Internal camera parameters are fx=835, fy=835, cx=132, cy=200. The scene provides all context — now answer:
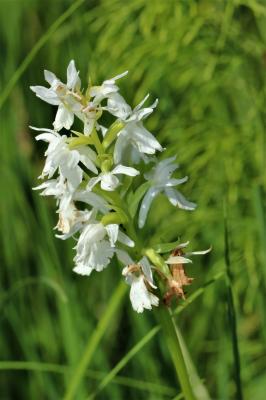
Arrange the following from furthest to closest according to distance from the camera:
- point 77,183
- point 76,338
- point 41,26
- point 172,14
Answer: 1. point 41,26
2. point 172,14
3. point 76,338
4. point 77,183

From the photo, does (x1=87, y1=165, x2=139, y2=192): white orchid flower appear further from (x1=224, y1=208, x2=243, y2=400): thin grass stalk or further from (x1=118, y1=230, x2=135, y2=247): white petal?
(x1=224, y1=208, x2=243, y2=400): thin grass stalk

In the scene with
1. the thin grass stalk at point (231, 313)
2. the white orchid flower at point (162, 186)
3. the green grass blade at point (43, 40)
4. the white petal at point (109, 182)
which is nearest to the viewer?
the white petal at point (109, 182)

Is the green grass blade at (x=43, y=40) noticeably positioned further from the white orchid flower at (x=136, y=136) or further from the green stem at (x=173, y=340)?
the green stem at (x=173, y=340)

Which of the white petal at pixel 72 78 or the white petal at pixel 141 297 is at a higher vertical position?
the white petal at pixel 72 78

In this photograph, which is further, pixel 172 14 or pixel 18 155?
pixel 18 155

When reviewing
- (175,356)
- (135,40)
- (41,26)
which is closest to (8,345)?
(135,40)

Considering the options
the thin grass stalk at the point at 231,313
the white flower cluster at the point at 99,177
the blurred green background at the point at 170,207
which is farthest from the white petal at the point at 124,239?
the blurred green background at the point at 170,207

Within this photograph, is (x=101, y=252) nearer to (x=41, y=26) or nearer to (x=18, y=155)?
(x=18, y=155)
